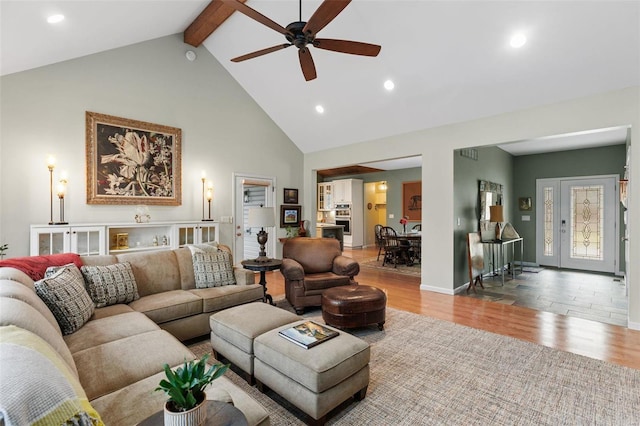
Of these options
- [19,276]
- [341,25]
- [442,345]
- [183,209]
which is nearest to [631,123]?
[442,345]

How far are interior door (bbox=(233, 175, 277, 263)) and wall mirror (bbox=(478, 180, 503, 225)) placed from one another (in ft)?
14.2

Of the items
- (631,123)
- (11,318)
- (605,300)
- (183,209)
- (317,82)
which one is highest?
(317,82)

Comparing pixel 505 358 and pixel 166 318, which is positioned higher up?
pixel 166 318

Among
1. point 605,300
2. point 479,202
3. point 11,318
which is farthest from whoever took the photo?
point 479,202

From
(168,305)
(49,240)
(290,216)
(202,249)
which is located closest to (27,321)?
(168,305)

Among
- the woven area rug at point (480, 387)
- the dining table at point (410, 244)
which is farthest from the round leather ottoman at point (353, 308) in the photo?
the dining table at point (410, 244)

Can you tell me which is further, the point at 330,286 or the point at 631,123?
the point at 330,286

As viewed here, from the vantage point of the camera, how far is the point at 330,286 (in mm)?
4062

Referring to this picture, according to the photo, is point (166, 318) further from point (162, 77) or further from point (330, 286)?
point (162, 77)

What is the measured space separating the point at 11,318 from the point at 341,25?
439 cm

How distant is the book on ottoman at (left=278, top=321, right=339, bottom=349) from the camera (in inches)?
81.6

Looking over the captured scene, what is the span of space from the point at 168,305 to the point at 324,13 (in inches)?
115

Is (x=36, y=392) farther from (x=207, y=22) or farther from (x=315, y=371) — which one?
(x=207, y=22)

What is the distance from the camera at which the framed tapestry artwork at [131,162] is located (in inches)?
181
